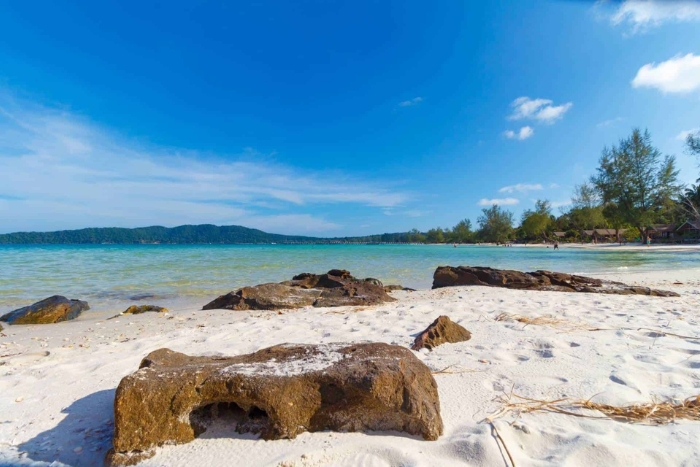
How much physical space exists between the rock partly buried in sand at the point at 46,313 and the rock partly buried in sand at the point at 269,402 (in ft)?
21.8

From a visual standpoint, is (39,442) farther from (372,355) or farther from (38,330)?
(38,330)

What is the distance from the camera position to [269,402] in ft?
6.23

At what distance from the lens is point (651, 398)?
7.52 feet

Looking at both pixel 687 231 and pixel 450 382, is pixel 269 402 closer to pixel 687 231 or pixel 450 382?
pixel 450 382

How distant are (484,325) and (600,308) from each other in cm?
263

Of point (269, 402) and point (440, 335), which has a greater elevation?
point (269, 402)

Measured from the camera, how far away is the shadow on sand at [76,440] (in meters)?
1.83

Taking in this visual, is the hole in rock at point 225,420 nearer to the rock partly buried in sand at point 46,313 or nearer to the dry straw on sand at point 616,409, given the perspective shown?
the dry straw on sand at point 616,409

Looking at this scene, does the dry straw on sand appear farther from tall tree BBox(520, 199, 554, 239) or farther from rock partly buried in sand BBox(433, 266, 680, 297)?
tall tree BBox(520, 199, 554, 239)

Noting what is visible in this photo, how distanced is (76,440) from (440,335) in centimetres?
315

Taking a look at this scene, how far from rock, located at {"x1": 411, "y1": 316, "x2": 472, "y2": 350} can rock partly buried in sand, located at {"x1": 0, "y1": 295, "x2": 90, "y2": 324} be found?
24.0 ft

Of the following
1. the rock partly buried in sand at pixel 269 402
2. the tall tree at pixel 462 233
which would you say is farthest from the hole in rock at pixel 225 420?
the tall tree at pixel 462 233

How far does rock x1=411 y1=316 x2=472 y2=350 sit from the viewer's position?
3563mm


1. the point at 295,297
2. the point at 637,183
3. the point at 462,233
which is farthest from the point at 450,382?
the point at 462,233
